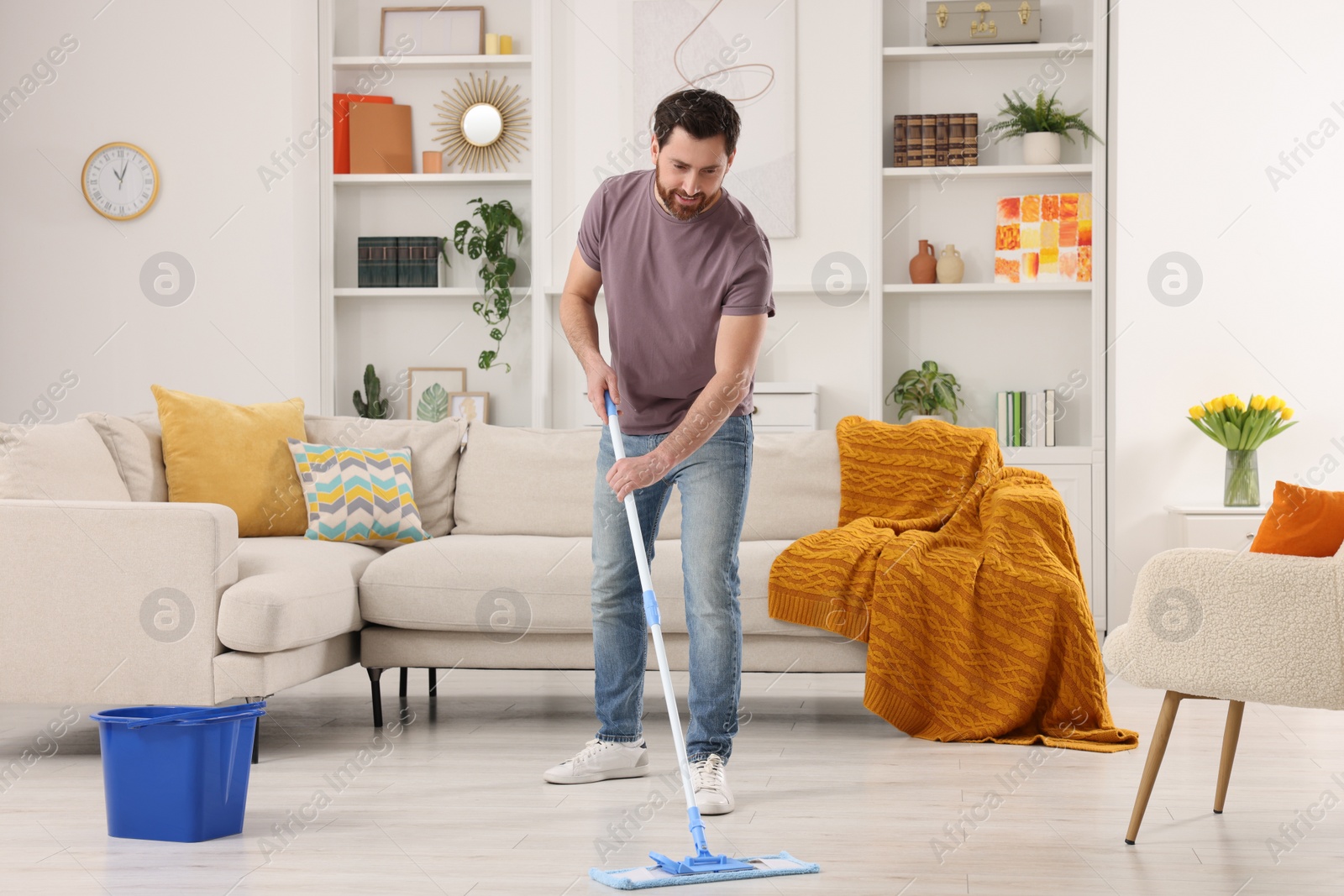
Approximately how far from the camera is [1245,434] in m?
4.47

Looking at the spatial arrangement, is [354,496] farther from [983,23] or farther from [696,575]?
[983,23]

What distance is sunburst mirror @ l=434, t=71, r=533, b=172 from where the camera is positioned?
5211 mm

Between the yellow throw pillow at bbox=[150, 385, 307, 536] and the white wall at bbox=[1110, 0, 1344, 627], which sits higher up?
the white wall at bbox=[1110, 0, 1344, 627]

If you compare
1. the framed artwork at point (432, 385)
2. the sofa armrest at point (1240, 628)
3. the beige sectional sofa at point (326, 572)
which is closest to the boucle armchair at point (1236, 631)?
the sofa armrest at point (1240, 628)

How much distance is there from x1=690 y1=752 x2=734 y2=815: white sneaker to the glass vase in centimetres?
282

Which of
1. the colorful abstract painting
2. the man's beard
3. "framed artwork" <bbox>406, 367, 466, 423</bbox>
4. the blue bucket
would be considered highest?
the colorful abstract painting

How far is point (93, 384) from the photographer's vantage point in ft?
15.9

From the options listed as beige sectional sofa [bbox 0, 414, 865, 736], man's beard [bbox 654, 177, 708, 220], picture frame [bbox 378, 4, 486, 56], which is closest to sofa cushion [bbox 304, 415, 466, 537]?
beige sectional sofa [bbox 0, 414, 865, 736]

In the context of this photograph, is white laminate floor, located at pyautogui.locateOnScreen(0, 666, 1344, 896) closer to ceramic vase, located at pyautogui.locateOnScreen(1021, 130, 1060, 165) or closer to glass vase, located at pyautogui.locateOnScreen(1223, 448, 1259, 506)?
glass vase, located at pyautogui.locateOnScreen(1223, 448, 1259, 506)

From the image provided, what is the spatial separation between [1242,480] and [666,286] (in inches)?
117

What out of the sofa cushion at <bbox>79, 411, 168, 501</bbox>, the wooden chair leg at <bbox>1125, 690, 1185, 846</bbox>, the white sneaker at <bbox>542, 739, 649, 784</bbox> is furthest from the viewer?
the sofa cushion at <bbox>79, 411, 168, 501</bbox>

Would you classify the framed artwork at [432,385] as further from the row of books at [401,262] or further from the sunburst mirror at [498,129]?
the sunburst mirror at [498,129]

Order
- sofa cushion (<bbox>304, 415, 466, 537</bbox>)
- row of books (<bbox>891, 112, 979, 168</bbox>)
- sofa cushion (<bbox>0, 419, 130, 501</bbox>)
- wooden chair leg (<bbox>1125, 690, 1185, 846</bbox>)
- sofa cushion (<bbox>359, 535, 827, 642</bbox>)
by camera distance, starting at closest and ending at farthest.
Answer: wooden chair leg (<bbox>1125, 690, 1185, 846</bbox>) → sofa cushion (<bbox>0, 419, 130, 501</bbox>) → sofa cushion (<bbox>359, 535, 827, 642</bbox>) → sofa cushion (<bbox>304, 415, 466, 537</bbox>) → row of books (<bbox>891, 112, 979, 168</bbox>)

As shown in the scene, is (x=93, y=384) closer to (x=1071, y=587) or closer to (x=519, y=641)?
(x=519, y=641)
